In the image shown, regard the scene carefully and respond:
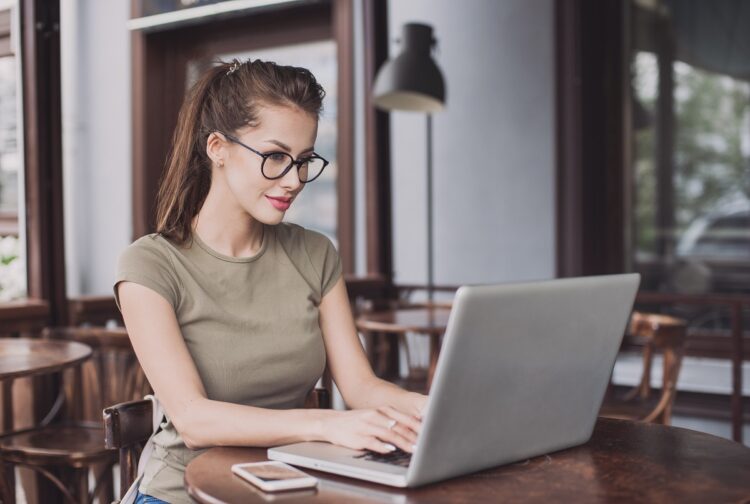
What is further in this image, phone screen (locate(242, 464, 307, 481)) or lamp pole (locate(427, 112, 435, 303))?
lamp pole (locate(427, 112, 435, 303))

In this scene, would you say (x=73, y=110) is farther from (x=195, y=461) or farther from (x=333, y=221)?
(x=195, y=461)

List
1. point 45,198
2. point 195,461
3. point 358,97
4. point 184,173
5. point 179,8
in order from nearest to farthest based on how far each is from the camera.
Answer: point 195,461 < point 184,173 < point 45,198 < point 358,97 < point 179,8

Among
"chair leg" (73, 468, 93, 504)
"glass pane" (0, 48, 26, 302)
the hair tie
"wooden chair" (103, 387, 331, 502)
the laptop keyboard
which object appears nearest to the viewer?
the laptop keyboard

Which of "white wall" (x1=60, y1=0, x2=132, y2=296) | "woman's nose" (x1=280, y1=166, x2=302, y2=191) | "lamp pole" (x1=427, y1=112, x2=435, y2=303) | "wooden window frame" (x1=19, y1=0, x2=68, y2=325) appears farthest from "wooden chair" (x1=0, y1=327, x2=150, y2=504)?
"white wall" (x1=60, y1=0, x2=132, y2=296)

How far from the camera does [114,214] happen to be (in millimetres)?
6254

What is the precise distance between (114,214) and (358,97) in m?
2.02

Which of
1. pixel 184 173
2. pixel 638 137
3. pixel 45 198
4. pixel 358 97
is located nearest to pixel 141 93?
pixel 358 97

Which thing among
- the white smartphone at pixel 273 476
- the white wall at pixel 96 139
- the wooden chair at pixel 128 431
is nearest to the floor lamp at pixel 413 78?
the white wall at pixel 96 139

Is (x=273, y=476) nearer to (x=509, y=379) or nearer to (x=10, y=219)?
(x=509, y=379)

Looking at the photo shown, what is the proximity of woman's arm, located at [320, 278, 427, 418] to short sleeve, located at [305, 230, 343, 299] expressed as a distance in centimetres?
1

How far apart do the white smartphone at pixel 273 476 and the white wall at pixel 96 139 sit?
17.4 ft

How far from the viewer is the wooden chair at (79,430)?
2713mm

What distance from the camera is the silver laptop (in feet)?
3.23

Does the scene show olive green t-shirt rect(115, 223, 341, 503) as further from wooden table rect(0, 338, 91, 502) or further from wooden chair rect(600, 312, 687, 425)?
wooden chair rect(600, 312, 687, 425)
